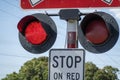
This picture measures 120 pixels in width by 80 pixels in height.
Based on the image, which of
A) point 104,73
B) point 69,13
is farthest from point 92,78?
point 69,13

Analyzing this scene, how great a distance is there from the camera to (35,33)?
199 inches

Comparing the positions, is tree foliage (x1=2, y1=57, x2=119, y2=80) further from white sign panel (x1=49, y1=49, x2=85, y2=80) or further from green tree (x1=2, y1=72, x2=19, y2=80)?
white sign panel (x1=49, y1=49, x2=85, y2=80)

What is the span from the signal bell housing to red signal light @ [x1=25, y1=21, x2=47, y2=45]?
1.31 ft

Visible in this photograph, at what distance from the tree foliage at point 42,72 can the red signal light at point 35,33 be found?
58.8m

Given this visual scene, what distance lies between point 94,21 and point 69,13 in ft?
1.04

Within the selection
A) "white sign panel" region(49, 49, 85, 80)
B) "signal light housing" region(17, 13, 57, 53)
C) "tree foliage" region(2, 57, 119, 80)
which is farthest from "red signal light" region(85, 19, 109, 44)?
"tree foliage" region(2, 57, 119, 80)

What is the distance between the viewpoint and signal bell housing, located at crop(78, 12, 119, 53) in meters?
4.90

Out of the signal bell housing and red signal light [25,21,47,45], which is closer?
the signal bell housing

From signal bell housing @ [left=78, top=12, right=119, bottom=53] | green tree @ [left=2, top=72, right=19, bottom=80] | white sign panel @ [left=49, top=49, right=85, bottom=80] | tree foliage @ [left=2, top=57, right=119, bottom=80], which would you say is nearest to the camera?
signal bell housing @ [left=78, top=12, right=119, bottom=53]

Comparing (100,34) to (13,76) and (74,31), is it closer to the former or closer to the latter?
(74,31)

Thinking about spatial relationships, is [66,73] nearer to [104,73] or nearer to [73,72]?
[73,72]

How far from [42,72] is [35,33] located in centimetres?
6205

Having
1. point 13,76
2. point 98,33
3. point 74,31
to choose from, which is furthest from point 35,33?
point 13,76

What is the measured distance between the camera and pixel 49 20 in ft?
16.8
